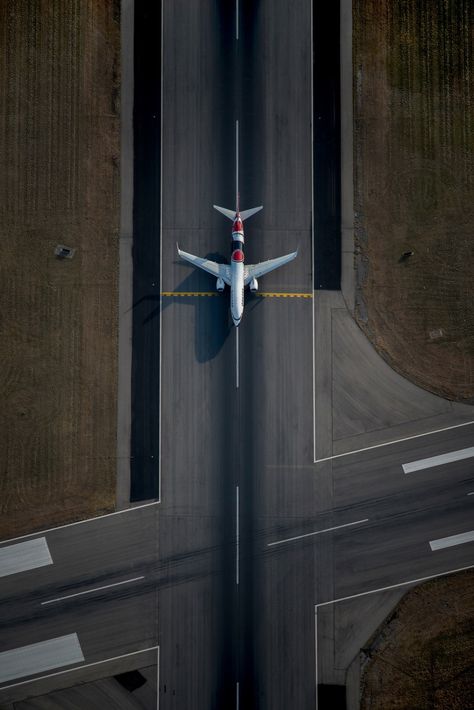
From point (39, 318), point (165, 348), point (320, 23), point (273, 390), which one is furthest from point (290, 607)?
point (320, 23)

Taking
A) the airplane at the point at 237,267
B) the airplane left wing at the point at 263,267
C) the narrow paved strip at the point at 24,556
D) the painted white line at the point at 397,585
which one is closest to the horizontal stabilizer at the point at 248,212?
the airplane at the point at 237,267

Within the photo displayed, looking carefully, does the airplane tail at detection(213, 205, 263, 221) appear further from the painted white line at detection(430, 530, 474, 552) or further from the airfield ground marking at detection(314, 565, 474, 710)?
the airfield ground marking at detection(314, 565, 474, 710)

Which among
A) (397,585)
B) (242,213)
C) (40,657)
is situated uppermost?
(242,213)

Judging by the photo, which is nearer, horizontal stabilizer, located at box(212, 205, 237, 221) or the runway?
the runway

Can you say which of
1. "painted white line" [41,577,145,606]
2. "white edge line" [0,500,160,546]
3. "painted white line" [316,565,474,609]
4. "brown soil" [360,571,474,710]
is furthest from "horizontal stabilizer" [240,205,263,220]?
"brown soil" [360,571,474,710]

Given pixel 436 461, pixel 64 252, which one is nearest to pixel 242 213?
pixel 64 252

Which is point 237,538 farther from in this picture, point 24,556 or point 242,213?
point 242,213

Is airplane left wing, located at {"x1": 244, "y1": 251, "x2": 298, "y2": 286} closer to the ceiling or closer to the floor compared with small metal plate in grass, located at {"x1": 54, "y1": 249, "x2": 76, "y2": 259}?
closer to the floor

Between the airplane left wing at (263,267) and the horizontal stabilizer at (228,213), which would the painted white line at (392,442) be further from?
the horizontal stabilizer at (228,213)
